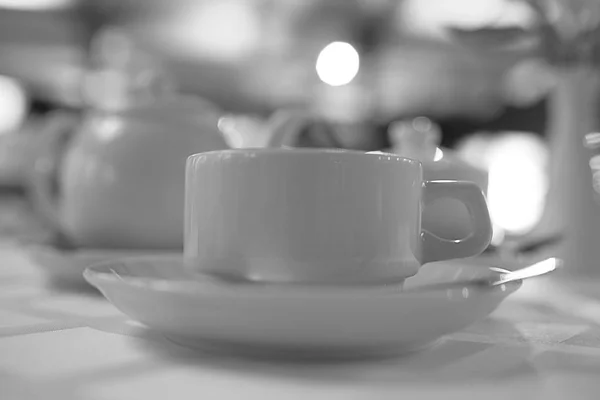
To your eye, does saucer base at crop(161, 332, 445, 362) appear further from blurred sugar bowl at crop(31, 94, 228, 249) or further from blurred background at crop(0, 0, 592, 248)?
Answer: blurred background at crop(0, 0, 592, 248)

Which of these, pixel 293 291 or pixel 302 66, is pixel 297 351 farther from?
pixel 302 66

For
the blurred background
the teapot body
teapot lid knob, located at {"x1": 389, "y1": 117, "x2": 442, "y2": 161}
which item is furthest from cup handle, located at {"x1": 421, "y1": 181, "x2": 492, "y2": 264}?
the blurred background

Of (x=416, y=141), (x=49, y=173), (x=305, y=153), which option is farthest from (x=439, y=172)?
(x=49, y=173)

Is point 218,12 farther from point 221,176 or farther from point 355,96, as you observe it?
point 221,176

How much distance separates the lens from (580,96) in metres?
0.77

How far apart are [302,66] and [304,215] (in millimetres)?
3843

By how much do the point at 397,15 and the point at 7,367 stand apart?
3.94m

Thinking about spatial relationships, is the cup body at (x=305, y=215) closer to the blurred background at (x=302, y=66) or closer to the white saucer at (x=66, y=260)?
the white saucer at (x=66, y=260)

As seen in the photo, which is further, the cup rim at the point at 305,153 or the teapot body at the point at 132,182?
the teapot body at the point at 132,182

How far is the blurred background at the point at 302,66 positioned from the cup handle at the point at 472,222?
126 inches

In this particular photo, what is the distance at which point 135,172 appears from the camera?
63 cm

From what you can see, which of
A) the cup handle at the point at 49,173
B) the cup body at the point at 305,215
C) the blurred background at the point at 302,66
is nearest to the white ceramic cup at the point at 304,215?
the cup body at the point at 305,215

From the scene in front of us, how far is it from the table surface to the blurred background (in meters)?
3.19

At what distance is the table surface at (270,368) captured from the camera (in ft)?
0.87
